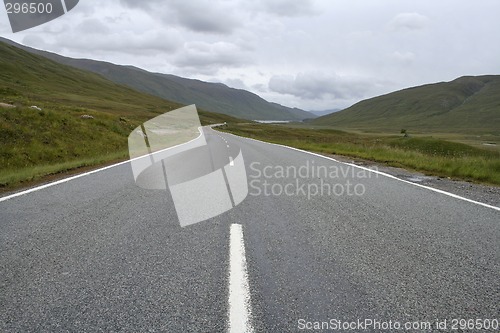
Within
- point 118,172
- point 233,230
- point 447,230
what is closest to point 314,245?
point 233,230

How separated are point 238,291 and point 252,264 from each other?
1.88ft

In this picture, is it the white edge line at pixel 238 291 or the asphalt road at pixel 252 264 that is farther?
the asphalt road at pixel 252 264

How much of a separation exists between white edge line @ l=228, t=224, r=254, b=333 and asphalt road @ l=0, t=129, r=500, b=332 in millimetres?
56

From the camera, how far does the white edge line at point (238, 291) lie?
7.65ft

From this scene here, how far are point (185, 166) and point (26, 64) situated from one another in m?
139

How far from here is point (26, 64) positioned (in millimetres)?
119312

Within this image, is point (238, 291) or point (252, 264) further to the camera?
point (252, 264)

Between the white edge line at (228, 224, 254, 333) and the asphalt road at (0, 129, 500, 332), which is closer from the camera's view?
the white edge line at (228, 224, 254, 333)

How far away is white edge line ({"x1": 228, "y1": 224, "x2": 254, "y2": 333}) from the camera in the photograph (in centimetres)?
233

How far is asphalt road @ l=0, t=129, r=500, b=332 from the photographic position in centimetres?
248

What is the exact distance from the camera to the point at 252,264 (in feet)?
10.9

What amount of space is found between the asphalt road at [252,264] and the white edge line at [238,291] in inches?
2.2

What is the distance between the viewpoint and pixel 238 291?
2.78m

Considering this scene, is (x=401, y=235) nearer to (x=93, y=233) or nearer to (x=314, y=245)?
(x=314, y=245)
